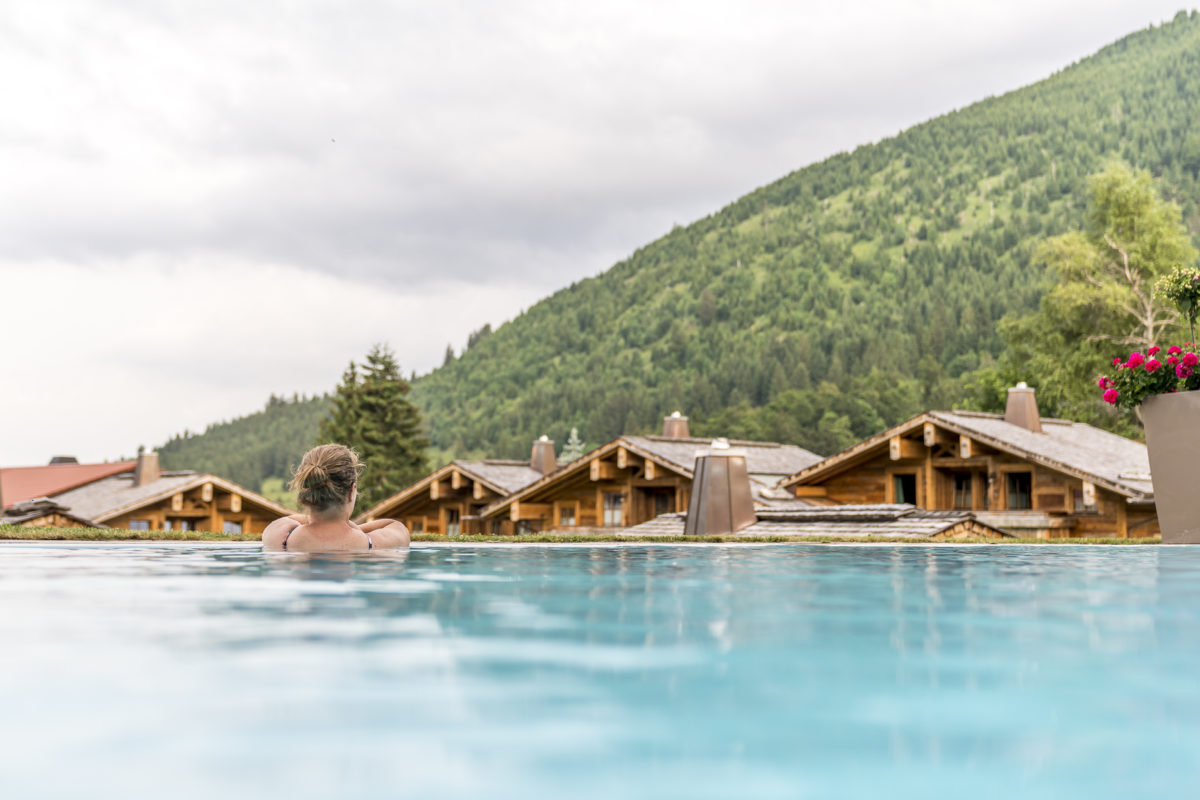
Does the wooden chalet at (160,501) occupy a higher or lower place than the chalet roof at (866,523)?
higher

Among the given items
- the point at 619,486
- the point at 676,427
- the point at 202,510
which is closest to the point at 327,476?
the point at 619,486

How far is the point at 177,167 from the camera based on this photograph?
36531 millimetres

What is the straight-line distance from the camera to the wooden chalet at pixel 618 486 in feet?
108

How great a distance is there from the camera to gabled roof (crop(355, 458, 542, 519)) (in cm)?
3784

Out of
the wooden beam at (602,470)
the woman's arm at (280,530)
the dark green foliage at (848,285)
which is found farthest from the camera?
the dark green foliage at (848,285)

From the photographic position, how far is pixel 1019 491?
30391mm

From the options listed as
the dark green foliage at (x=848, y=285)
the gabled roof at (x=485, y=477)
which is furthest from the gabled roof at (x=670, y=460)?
the dark green foliage at (x=848, y=285)

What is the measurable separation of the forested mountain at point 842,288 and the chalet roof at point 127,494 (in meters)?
60.6

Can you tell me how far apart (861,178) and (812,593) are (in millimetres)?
162703

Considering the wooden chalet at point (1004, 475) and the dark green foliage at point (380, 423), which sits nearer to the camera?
the wooden chalet at point (1004, 475)

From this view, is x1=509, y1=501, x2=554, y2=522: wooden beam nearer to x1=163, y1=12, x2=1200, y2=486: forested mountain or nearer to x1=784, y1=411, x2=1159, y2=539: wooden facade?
x1=784, y1=411, x2=1159, y2=539: wooden facade

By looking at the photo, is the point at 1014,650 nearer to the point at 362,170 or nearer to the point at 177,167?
the point at 177,167

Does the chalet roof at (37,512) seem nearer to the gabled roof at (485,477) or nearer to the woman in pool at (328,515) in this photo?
the gabled roof at (485,477)

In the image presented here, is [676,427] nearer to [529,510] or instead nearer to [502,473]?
[529,510]
